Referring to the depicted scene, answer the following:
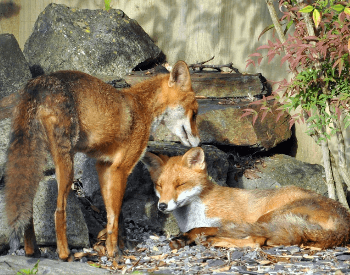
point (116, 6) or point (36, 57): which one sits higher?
point (116, 6)

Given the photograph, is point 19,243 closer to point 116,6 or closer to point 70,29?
point 70,29

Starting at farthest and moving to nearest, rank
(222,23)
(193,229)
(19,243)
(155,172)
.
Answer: (222,23)
(155,172)
(193,229)
(19,243)

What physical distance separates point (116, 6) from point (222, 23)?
2.33 m

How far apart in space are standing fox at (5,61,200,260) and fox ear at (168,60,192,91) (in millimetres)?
12

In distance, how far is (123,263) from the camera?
472cm

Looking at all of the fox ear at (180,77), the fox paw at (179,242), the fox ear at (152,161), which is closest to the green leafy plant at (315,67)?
the fox ear at (180,77)

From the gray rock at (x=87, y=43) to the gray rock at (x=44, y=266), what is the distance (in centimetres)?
479

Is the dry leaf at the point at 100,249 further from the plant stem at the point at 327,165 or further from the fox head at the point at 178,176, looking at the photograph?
the plant stem at the point at 327,165

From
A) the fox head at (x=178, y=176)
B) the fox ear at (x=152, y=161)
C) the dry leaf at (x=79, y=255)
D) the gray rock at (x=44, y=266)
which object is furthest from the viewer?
the fox ear at (x=152, y=161)

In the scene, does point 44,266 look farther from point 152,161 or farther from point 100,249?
point 152,161

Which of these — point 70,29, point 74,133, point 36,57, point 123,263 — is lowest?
point 123,263

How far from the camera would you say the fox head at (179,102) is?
563 cm

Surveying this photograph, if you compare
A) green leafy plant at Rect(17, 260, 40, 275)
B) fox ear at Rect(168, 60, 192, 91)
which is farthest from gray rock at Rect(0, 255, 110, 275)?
fox ear at Rect(168, 60, 192, 91)

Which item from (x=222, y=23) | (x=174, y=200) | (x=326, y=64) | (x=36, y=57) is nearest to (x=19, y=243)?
(x=174, y=200)
